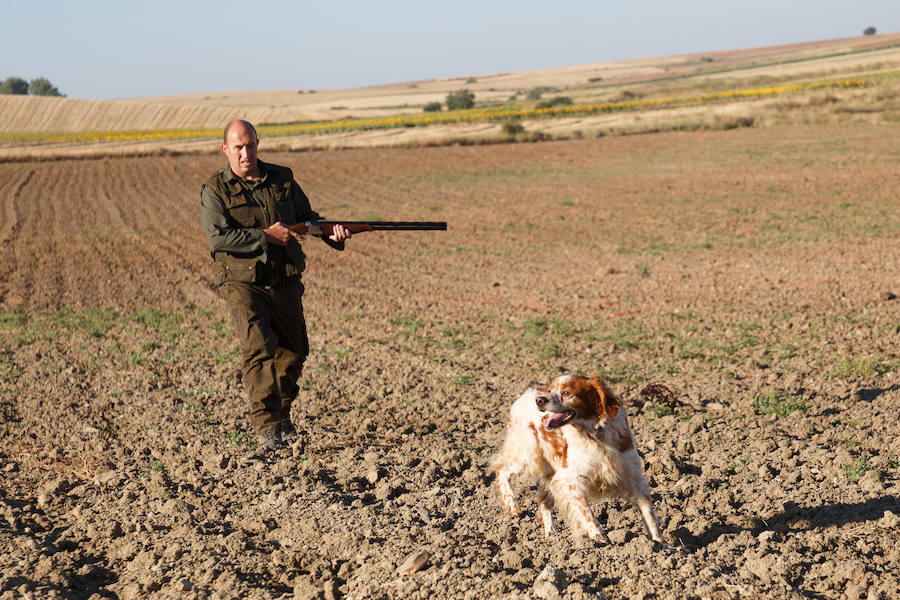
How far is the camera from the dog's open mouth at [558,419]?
4438mm

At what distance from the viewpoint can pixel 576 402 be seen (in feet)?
14.8

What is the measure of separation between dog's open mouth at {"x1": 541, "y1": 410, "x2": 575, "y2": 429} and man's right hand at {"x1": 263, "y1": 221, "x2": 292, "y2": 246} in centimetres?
266

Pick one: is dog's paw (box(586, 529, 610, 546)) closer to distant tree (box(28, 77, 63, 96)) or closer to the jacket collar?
the jacket collar

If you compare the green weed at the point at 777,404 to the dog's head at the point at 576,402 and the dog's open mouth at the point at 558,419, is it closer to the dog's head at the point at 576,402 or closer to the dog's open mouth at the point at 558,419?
the dog's head at the point at 576,402

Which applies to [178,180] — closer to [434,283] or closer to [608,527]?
[434,283]

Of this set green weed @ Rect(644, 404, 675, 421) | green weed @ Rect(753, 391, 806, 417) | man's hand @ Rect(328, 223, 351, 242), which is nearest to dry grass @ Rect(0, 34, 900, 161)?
→ green weed @ Rect(753, 391, 806, 417)

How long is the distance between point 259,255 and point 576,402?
291 centimetres

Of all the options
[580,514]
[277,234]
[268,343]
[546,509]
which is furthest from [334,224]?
[580,514]

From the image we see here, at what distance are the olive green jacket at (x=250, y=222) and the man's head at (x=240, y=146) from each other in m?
0.12

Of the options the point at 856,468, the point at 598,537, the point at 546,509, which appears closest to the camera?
the point at 598,537

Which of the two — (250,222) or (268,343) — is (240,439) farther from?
(250,222)

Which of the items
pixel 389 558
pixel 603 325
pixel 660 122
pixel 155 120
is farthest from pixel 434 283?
pixel 155 120

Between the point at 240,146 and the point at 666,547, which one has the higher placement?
the point at 240,146

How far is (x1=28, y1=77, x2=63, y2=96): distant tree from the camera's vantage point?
117 metres
